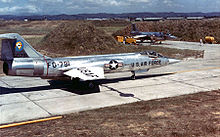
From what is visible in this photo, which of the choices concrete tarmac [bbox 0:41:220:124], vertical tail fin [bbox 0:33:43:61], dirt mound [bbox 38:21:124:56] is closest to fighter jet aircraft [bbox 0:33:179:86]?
vertical tail fin [bbox 0:33:43:61]

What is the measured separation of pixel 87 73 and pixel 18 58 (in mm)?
5126

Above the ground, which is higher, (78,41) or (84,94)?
(78,41)

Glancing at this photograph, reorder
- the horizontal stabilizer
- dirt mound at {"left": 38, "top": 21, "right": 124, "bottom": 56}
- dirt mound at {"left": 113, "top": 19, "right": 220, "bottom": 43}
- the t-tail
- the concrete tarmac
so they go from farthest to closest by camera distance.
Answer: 1. dirt mound at {"left": 113, "top": 19, "right": 220, "bottom": 43}
2. dirt mound at {"left": 38, "top": 21, "right": 124, "bottom": 56}
3. the horizontal stabilizer
4. the t-tail
5. the concrete tarmac

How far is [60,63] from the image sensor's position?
19328 millimetres

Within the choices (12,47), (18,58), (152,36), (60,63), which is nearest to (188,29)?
(152,36)

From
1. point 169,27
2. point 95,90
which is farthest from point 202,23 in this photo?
point 95,90

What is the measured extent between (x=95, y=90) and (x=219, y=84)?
1098 centimetres

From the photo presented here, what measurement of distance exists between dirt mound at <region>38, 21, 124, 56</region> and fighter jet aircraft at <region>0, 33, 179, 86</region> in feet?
65.3

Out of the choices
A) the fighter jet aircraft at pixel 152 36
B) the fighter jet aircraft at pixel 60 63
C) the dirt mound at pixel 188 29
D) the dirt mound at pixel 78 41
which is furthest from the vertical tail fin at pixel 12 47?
the dirt mound at pixel 188 29

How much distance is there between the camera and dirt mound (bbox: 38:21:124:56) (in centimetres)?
4306

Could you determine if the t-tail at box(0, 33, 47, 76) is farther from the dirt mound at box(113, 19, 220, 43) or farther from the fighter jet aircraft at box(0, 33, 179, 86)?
the dirt mound at box(113, 19, 220, 43)

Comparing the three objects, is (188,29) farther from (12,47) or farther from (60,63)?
(12,47)

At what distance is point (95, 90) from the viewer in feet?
65.1

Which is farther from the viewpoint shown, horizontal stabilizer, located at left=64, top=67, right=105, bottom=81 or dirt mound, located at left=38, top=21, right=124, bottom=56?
dirt mound, located at left=38, top=21, right=124, bottom=56
